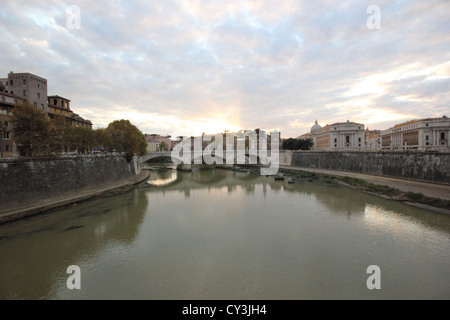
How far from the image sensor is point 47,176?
1781cm

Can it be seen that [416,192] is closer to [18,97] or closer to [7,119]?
[7,119]

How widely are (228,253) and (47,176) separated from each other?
54.5 feet

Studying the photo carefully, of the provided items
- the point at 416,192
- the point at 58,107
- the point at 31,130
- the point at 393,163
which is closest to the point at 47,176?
the point at 31,130

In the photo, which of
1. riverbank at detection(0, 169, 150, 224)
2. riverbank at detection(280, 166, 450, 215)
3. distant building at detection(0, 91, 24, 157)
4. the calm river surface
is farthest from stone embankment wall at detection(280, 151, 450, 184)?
distant building at detection(0, 91, 24, 157)

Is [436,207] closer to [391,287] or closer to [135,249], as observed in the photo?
[391,287]

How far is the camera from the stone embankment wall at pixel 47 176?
14992 millimetres

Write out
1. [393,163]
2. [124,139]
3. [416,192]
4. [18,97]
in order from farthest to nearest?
[124,139] → [393,163] → [18,97] → [416,192]

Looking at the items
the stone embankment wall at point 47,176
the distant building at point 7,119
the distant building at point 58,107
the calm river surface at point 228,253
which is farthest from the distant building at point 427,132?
the distant building at point 58,107

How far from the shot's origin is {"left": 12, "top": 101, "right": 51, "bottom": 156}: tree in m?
17.4

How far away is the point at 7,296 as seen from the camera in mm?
7090

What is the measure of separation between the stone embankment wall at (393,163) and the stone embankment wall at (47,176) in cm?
3412

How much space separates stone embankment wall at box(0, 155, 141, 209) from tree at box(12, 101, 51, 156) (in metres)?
1.39

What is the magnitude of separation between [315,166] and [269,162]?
13827 mm
